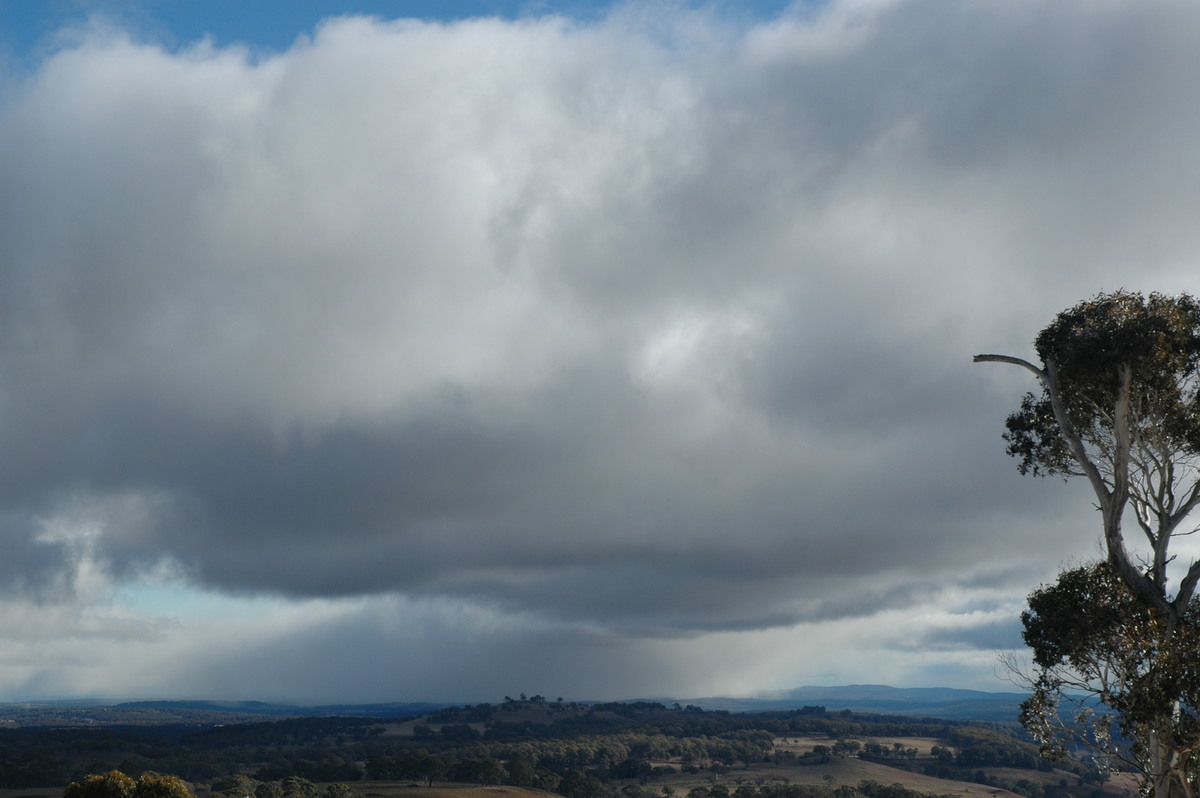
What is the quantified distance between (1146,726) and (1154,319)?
855 cm

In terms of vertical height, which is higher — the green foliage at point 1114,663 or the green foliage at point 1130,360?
the green foliage at point 1130,360

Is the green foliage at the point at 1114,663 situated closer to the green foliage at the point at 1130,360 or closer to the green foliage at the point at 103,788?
the green foliage at the point at 1130,360

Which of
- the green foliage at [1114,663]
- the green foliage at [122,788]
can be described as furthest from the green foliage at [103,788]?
the green foliage at [1114,663]

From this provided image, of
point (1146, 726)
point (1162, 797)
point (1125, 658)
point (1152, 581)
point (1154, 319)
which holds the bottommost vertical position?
point (1162, 797)

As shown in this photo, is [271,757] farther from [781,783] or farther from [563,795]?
[781,783]

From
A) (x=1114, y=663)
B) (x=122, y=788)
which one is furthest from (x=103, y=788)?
(x=1114, y=663)

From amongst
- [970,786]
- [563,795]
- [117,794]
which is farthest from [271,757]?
[117,794]

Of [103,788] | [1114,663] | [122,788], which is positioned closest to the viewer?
[1114,663]

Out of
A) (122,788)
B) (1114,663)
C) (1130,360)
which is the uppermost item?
(1130,360)

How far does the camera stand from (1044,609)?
2427cm

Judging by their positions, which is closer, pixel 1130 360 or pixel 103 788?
pixel 1130 360

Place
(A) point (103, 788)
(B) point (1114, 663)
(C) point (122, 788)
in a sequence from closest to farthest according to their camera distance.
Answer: (B) point (1114, 663)
(A) point (103, 788)
(C) point (122, 788)

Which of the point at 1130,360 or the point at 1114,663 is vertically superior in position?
the point at 1130,360

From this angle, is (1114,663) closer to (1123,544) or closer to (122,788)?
(1123,544)
